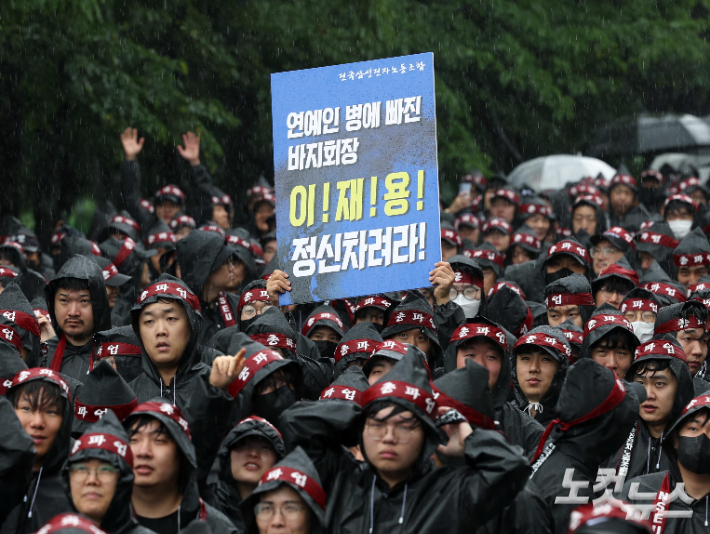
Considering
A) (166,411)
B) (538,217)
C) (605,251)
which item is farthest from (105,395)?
(538,217)

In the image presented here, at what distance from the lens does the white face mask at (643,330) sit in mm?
9148

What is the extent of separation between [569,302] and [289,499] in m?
4.25

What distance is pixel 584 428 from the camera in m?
6.21

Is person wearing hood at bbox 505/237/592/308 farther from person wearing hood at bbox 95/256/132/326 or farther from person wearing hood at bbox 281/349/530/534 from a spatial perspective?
person wearing hood at bbox 281/349/530/534

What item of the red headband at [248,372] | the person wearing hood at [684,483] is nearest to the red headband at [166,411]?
the red headband at [248,372]

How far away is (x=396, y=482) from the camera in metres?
5.62

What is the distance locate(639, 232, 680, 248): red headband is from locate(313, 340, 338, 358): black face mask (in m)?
4.13

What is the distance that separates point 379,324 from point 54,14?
5077 millimetres

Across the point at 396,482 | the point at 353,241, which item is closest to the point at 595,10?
the point at 353,241

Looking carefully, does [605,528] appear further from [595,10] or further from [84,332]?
[595,10]

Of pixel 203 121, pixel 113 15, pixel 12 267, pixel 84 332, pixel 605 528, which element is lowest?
pixel 605 528

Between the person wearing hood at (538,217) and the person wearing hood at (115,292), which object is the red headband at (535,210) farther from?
the person wearing hood at (115,292)

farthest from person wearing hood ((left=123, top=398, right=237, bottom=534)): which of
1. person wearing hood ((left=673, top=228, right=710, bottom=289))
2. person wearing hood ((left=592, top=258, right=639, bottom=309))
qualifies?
person wearing hood ((left=673, top=228, right=710, bottom=289))

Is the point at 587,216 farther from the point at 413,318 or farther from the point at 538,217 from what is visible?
the point at 413,318
